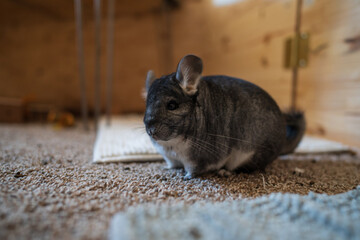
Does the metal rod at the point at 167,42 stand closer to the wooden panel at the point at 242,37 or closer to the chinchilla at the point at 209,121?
the wooden panel at the point at 242,37

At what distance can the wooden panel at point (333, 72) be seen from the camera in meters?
1.98

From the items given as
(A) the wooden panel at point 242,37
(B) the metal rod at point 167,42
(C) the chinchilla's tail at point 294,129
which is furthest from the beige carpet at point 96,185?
(B) the metal rod at point 167,42

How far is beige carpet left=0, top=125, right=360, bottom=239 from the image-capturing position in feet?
2.66

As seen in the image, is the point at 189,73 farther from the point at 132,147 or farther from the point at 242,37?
the point at 242,37

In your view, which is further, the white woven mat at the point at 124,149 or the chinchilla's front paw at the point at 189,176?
the white woven mat at the point at 124,149

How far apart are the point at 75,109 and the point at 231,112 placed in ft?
10.4

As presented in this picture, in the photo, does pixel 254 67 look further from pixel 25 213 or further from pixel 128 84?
pixel 25 213

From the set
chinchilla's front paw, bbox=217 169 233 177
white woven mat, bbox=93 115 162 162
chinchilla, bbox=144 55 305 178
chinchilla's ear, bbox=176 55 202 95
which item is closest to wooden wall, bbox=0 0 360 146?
chinchilla, bbox=144 55 305 178

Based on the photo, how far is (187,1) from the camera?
370 centimetres

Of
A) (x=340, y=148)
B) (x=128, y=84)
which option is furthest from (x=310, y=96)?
(x=128, y=84)

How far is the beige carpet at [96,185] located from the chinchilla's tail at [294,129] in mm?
128

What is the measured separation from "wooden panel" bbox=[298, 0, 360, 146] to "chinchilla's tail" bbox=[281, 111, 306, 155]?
701 mm

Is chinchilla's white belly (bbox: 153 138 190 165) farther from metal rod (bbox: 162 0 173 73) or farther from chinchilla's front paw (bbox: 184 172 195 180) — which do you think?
metal rod (bbox: 162 0 173 73)

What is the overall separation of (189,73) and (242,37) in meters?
2.04
